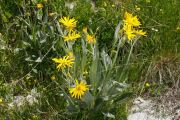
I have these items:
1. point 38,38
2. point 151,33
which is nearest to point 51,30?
point 38,38

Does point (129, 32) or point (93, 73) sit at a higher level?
point (129, 32)

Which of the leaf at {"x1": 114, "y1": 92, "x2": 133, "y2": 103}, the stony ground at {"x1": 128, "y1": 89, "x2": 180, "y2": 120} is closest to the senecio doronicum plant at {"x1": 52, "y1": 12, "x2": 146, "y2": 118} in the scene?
the leaf at {"x1": 114, "y1": 92, "x2": 133, "y2": 103}

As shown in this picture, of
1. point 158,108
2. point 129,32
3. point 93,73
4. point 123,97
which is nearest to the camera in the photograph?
point 129,32

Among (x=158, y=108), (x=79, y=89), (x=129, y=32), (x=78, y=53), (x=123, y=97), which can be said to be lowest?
(x=158, y=108)

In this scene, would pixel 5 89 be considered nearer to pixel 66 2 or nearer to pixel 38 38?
pixel 38 38

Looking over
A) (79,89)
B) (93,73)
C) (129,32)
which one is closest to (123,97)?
(93,73)

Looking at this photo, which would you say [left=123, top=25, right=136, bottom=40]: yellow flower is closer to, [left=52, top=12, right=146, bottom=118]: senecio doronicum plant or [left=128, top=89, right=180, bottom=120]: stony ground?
[left=52, top=12, right=146, bottom=118]: senecio doronicum plant

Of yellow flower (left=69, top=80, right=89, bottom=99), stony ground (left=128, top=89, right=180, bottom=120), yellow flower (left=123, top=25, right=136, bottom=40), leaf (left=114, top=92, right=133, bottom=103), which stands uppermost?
yellow flower (left=123, top=25, right=136, bottom=40)

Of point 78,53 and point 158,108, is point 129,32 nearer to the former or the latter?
point 78,53

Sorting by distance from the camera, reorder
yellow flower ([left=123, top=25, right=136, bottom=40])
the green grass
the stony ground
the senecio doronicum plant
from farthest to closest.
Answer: the stony ground < the green grass < the senecio doronicum plant < yellow flower ([left=123, top=25, right=136, bottom=40])

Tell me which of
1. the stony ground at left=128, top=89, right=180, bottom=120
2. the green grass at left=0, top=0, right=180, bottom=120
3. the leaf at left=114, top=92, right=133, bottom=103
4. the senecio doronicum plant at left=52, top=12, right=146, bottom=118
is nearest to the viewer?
the senecio doronicum plant at left=52, top=12, right=146, bottom=118

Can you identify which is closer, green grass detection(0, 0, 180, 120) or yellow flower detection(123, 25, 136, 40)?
yellow flower detection(123, 25, 136, 40)
